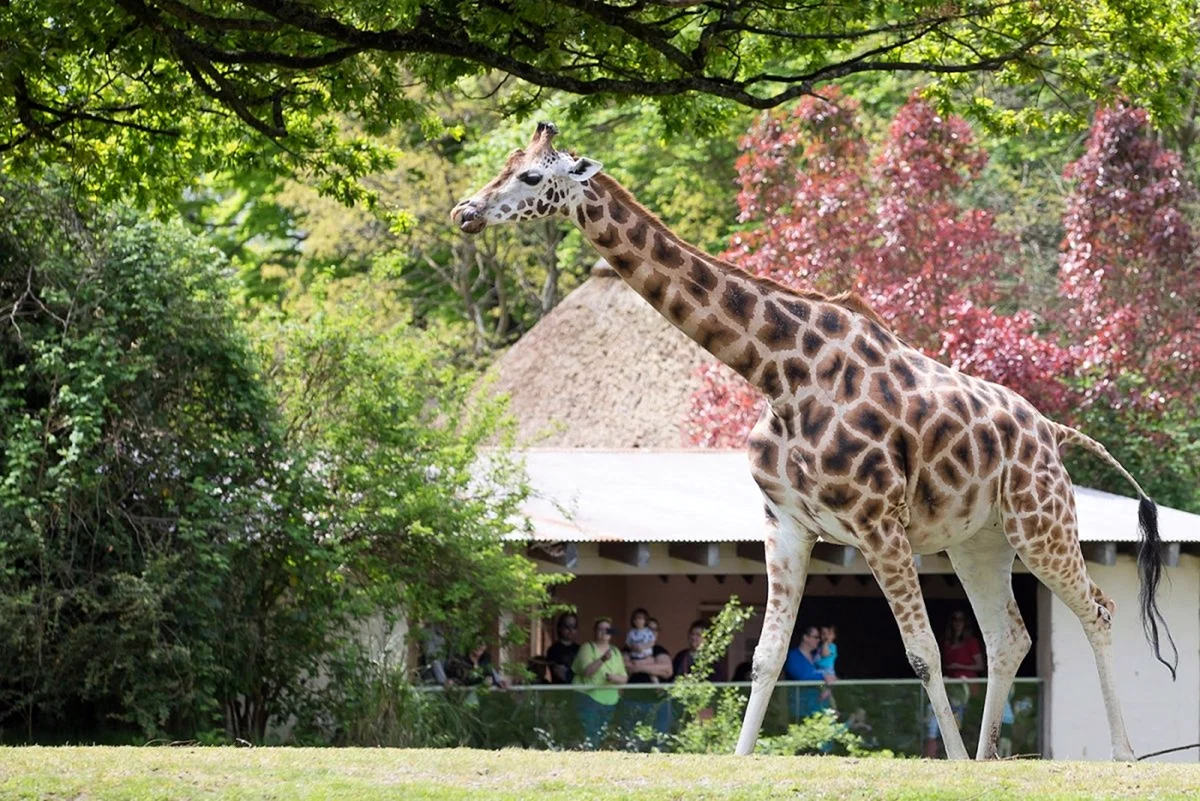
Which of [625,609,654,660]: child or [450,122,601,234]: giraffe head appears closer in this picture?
[450,122,601,234]: giraffe head

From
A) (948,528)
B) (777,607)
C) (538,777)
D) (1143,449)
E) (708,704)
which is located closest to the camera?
(538,777)

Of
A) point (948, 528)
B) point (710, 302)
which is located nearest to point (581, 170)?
point (710, 302)

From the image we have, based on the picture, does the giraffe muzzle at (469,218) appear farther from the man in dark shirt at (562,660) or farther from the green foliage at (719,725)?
the man in dark shirt at (562,660)

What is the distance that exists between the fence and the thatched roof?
891cm

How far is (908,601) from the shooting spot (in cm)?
1029

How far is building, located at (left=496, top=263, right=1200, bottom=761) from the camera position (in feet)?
56.1

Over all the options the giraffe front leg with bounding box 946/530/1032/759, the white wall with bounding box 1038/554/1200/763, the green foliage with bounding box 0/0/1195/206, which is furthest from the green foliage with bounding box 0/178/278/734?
the white wall with bounding box 1038/554/1200/763

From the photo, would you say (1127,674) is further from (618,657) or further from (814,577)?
(618,657)

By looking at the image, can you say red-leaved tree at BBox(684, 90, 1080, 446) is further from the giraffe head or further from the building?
the giraffe head

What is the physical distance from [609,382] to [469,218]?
16.0 metres

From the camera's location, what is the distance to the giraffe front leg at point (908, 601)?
1008 centimetres

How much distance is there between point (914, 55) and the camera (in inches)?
524

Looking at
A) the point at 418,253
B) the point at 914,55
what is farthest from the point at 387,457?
the point at 418,253

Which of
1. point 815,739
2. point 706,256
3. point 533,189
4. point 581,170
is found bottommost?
point 815,739
